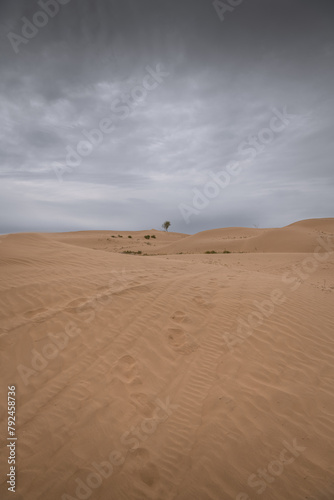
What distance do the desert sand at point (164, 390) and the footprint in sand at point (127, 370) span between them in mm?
21

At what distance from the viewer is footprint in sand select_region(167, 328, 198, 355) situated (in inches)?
159

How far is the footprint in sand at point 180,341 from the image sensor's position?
4.03 metres

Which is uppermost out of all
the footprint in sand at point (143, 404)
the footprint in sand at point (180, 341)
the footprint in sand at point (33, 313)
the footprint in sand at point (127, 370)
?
the footprint in sand at point (33, 313)

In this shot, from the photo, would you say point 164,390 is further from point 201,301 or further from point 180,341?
point 201,301

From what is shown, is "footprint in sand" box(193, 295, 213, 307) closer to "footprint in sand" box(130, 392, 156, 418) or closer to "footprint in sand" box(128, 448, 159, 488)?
"footprint in sand" box(130, 392, 156, 418)

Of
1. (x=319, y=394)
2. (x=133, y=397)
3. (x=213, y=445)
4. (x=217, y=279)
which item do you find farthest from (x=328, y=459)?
(x=217, y=279)

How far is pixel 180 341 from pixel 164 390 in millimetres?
1079

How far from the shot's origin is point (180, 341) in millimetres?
4238

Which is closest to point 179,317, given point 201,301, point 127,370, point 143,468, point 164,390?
point 201,301

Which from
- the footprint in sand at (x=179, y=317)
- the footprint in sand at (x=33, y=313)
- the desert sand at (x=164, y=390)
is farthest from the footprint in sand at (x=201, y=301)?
the footprint in sand at (x=33, y=313)

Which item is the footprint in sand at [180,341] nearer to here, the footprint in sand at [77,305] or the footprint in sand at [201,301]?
the footprint in sand at [201,301]

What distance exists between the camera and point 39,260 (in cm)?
774

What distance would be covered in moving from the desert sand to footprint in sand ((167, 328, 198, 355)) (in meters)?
0.02

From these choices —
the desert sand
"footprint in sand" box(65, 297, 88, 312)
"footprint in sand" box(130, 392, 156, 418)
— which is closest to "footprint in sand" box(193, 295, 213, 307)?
the desert sand
